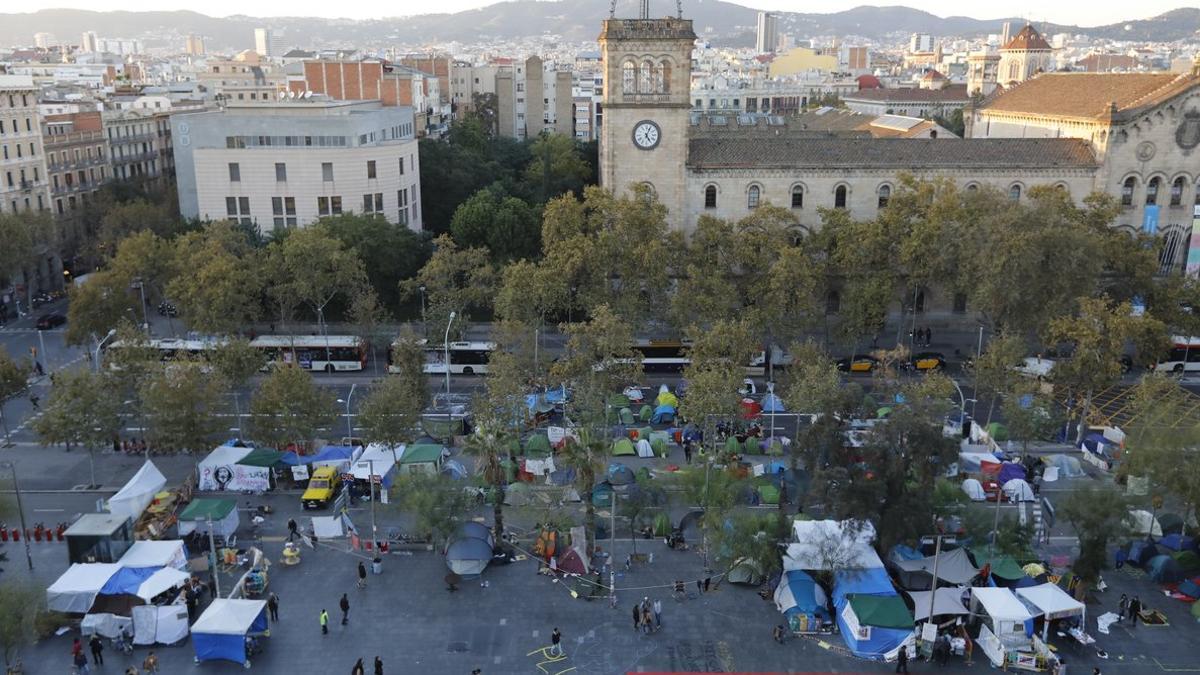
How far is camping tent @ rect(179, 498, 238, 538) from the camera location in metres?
35.6

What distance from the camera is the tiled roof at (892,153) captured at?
62.2 meters

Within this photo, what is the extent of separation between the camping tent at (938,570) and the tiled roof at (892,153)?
35.4 meters

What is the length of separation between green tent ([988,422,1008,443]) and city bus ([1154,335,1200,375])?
1756cm

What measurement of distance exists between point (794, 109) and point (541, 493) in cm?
15677

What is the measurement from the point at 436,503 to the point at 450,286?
26.9 meters

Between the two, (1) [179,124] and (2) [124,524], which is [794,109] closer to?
(1) [179,124]

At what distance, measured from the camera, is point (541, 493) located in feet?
125

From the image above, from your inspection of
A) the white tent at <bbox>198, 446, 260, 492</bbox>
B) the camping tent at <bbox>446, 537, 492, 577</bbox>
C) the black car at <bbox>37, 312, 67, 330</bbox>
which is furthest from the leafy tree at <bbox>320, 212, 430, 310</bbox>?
the camping tent at <bbox>446, 537, 492, 577</bbox>

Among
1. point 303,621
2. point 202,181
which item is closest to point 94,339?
point 202,181

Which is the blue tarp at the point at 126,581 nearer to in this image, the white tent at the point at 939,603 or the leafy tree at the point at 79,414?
the leafy tree at the point at 79,414

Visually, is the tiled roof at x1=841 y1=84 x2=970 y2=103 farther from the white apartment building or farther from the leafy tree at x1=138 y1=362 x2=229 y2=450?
the leafy tree at x1=138 y1=362 x2=229 y2=450

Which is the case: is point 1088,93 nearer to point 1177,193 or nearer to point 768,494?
point 1177,193

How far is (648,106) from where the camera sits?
6016 cm

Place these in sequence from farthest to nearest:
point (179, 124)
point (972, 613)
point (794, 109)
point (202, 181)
Result: point (794, 109), point (179, 124), point (202, 181), point (972, 613)
